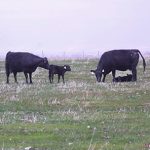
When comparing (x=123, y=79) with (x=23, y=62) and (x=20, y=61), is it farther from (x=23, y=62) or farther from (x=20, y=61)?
(x=20, y=61)

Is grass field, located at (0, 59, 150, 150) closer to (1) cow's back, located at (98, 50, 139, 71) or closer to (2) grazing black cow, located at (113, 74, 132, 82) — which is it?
(2) grazing black cow, located at (113, 74, 132, 82)

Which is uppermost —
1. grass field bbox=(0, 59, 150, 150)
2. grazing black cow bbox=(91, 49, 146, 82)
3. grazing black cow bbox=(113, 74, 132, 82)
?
grass field bbox=(0, 59, 150, 150)

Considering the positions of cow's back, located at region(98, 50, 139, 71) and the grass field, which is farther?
cow's back, located at region(98, 50, 139, 71)

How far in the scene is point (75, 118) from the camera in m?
19.8

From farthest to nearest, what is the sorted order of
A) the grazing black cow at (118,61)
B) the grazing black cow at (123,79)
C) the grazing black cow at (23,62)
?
the grazing black cow at (118,61) → the grazing black cow at (123,79) → the grazing black cow at (23,62)

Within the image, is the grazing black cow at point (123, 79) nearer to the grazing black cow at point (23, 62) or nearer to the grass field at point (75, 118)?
the grazing black cow at point (23, 62)

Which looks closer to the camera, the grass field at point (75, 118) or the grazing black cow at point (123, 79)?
the grass field at point (75, 118)

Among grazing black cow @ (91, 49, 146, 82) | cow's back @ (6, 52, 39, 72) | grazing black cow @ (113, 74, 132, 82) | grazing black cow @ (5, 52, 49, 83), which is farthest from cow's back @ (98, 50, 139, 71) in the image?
cow's back @ (6, 52, 39, 72)

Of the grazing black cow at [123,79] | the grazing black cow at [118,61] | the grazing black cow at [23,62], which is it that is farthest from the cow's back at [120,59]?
the grazing black cow at [23,62]

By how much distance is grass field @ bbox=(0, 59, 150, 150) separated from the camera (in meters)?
15.3

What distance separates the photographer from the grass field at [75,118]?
50.2ft

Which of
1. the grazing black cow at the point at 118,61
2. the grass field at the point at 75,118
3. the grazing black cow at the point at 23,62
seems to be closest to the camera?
the grass field at the point at 75,118

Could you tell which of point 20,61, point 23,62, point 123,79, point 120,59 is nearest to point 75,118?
point 23,62

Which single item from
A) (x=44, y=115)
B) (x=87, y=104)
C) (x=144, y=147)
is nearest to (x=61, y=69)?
(x=87, y=104)
